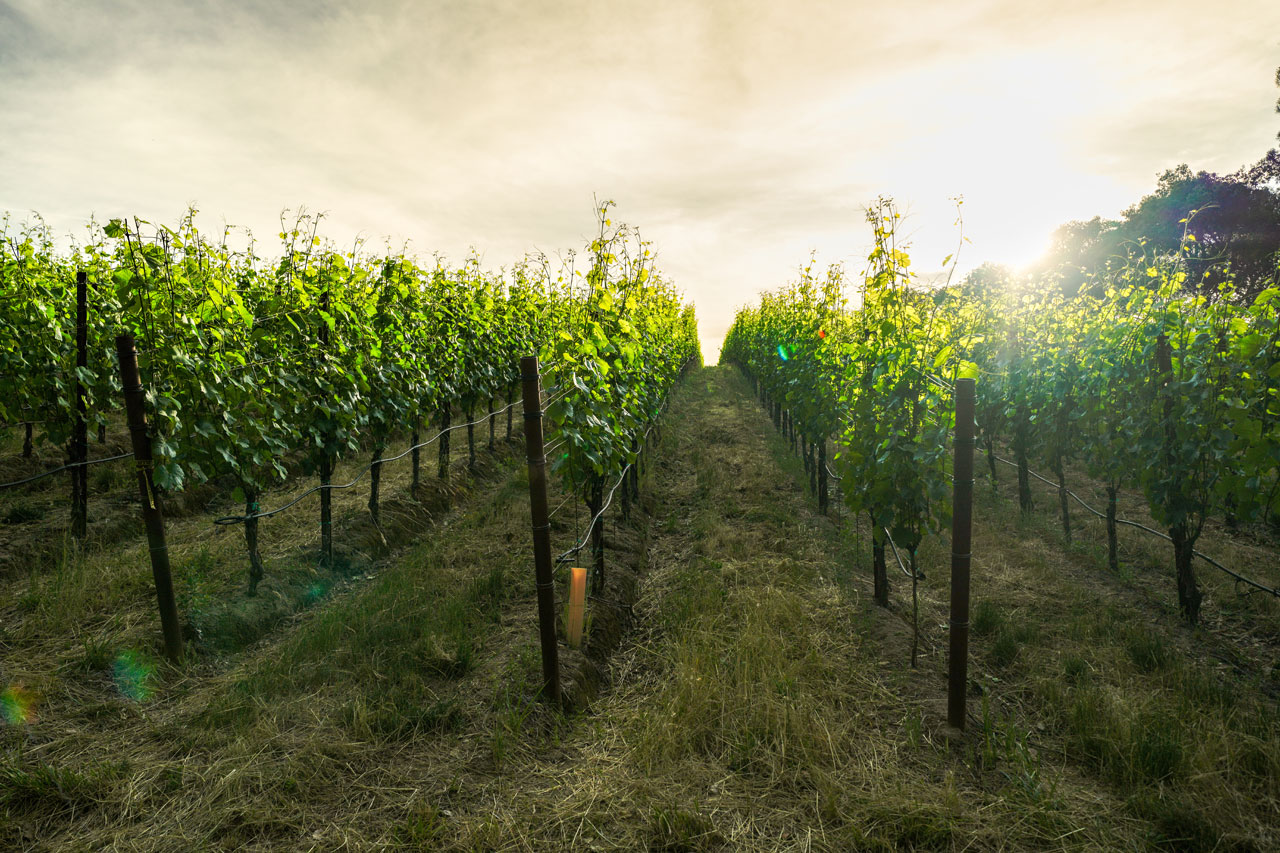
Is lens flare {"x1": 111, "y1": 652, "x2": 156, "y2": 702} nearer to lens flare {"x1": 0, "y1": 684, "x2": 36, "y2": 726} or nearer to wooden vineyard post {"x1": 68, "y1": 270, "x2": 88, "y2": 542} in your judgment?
lens flare {"x1": 0, "y1": 684, "x2": 36, "y2": 726}

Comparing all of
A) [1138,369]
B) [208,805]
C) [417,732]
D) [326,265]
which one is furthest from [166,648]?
[1138,369]

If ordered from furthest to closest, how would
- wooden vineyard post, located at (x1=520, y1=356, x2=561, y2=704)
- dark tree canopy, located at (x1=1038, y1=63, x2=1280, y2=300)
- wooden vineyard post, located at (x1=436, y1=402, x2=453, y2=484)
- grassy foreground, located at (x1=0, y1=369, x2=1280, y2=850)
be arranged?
1. dark tree canopy, located at (x1=1038, y1=63, x2=1280, y2=300)
2. wooden vineyard post, located at (x1=436, y1=402, x2=453, y2=484)
3. wooden vineyard post, located at (x1=520, y1=356, x2=561, y2=704)
4. grassy foreground, located at (x1=0, y1=369, x2=1280, y2=850)

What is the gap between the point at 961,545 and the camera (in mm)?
3428

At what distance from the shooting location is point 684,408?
2077cm

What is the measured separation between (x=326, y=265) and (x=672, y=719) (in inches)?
249

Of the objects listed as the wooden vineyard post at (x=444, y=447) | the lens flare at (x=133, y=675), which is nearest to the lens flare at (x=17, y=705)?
the lens flare at (x=133, y=675)

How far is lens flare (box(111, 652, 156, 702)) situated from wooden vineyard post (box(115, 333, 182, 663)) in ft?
0.48

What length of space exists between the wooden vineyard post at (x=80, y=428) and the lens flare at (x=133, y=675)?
8.99 ft

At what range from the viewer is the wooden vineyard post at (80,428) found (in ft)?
19.8

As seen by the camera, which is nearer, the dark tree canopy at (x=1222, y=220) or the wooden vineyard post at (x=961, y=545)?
the wooden vineyard post at (x=961, y=545)

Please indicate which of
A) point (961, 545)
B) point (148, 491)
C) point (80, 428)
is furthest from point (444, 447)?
point (961, 545)

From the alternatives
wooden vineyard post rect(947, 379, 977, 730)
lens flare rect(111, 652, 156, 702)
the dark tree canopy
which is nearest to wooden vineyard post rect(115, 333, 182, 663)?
lens flare rect(111, 652, 156, 702)

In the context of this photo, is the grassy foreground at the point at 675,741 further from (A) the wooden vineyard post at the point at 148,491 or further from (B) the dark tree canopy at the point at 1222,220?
(B) the dark tree canopy at the point at 1222,220

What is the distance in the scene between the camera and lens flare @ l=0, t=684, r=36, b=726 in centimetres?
359
